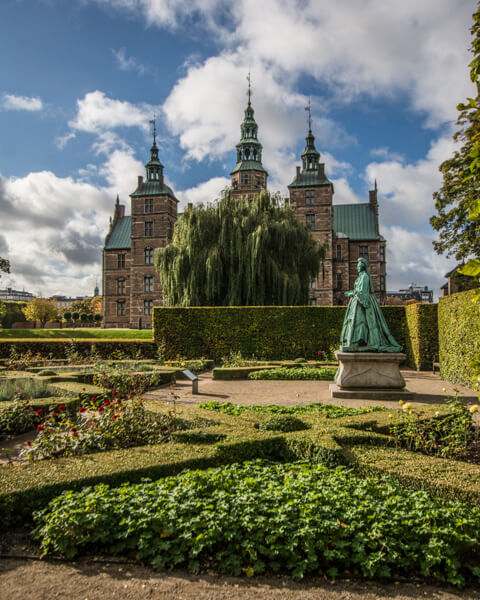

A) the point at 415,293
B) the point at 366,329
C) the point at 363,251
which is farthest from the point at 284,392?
the point at 415,293

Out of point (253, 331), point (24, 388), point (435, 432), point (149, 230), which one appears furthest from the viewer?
point (149, 230)

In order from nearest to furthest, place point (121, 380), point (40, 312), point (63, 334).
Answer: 1. point (121, 380)
2. point (63, 334)
3. point (40, 312)

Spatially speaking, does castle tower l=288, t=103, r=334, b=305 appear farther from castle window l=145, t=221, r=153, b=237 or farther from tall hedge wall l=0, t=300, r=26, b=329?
tall hedge wall l=0, t=300, r=26, b=329

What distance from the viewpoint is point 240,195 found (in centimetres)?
3944

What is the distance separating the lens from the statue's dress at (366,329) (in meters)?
9.22

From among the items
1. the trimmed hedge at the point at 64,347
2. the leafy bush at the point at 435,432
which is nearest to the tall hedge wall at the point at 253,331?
the trimmed hedge at the point at 64,347

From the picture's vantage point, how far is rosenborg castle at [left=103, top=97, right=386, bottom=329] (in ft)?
124

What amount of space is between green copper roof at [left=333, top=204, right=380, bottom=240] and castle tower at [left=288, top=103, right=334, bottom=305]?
16.1 feet

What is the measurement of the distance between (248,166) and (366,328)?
33.0 metres

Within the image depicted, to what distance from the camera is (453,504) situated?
343cm

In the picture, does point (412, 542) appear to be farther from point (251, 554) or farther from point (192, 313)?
point (192, 313)

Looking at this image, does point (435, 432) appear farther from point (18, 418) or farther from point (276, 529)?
point (18, 418)

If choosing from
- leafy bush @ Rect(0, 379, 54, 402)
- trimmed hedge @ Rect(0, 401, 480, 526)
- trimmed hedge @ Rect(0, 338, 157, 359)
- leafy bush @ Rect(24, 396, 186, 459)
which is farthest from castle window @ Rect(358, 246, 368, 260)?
leafy bush @ Rect(24, 396, 186, 459)

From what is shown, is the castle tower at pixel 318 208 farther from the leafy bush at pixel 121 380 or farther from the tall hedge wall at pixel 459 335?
the leafy bush at pixel 121 380
